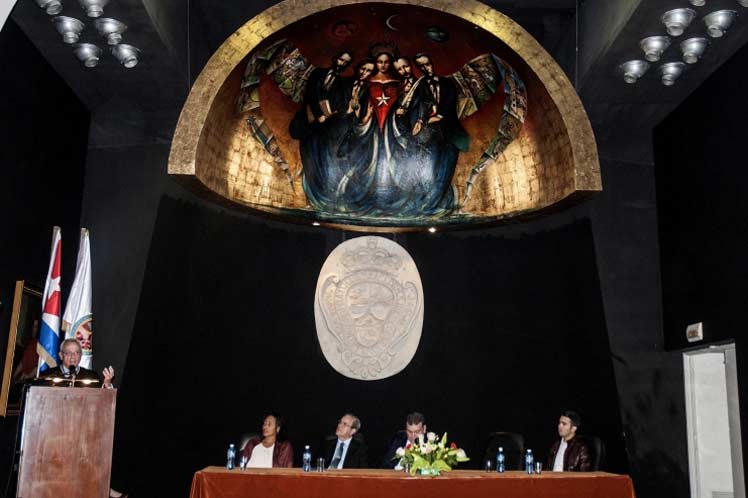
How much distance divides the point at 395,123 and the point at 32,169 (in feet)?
13.1

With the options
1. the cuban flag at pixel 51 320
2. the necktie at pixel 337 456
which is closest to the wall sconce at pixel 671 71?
the necktie at pixel 337 456

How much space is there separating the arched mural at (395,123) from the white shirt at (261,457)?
8.71ft

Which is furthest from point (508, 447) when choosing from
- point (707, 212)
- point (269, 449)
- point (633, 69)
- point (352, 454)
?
point (633, 69)

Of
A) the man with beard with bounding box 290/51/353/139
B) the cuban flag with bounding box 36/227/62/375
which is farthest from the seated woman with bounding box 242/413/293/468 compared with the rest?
the man with beard with bounding box 290/51/353/139

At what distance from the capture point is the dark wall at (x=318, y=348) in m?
9.07

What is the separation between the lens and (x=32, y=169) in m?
7.98

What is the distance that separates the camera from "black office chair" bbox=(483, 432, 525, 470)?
863 cm

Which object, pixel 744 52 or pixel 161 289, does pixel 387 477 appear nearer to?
pixel 161 289

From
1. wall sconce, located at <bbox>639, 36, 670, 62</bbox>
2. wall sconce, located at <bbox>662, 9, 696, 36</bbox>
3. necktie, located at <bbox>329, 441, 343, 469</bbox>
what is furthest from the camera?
necktie, located at <bbox>329, 441, 343, 469</bbox>

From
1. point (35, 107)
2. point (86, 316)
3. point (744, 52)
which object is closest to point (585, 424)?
point (744, 52)

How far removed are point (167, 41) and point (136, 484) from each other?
4589mm

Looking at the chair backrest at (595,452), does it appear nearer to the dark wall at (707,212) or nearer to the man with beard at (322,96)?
the dark wall at (707,212)

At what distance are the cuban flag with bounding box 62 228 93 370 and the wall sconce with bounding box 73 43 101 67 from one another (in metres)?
1.94

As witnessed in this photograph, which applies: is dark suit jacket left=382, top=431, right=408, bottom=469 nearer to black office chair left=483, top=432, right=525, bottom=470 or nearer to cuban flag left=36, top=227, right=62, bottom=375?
black office chair left=483, top=432, right=525, bottom=470
